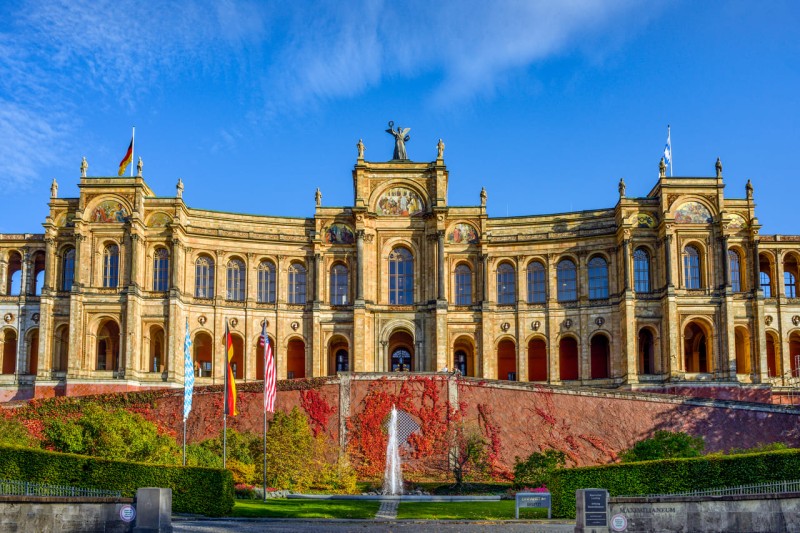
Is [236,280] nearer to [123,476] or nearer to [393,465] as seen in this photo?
[393,465]

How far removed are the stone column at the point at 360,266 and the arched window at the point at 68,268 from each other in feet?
64.0

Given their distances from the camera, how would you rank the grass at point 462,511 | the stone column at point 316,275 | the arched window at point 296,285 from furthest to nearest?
the arched window at point 296,285 → the stone column at point 316,275 → the grass at point 462,511

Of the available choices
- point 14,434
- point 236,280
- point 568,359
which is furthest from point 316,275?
point 14,434

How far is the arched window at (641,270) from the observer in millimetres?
70250

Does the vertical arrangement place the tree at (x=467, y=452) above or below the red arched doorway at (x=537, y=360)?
below

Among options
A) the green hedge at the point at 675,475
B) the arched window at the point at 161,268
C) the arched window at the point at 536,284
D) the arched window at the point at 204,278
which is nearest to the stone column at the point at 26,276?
the arched window at the point at 161,268

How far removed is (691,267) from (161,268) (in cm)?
3625

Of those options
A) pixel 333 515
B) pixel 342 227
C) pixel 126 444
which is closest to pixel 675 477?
pixel 333 515

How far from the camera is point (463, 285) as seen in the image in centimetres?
7375

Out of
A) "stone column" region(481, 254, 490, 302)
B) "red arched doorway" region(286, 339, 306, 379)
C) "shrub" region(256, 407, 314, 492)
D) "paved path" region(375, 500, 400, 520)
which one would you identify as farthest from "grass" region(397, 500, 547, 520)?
"red arched doorway" region(286, 339, 306, 379)

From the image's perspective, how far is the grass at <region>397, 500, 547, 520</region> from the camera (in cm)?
3909

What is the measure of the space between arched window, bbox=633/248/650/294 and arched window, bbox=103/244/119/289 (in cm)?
3519

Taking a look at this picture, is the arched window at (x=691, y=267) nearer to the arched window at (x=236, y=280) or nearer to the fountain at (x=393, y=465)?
the fountain at (x=393, y=465)

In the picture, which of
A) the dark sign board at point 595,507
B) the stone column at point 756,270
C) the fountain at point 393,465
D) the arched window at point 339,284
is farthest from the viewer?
the arched window at point 339,284
